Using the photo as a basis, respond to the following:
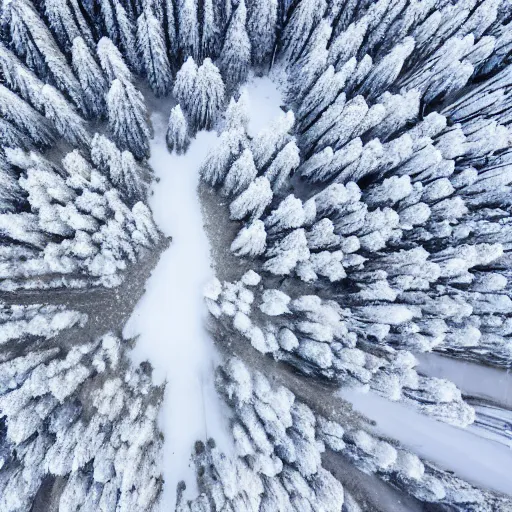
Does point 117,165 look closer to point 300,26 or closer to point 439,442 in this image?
point 300,26

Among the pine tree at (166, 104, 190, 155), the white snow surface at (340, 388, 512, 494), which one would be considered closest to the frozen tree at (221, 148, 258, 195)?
the pine tree at (166, 104, 190, 155)

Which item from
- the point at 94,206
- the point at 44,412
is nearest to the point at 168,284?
the point at 94,206

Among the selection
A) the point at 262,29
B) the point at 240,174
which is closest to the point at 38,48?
the point at 240,174

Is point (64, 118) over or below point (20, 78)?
below

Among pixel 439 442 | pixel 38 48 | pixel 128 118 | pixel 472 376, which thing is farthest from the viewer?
pixel 472 376

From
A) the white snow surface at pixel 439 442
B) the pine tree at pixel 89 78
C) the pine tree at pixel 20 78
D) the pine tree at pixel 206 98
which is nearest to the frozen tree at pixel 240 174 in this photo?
the pine tree at pixel 206 98

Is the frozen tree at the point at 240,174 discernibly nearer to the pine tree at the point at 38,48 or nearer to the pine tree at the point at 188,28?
the pine tree at the point at 188,28
